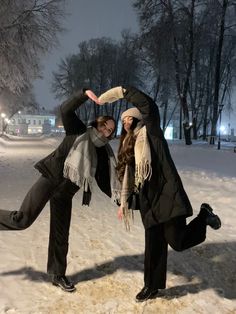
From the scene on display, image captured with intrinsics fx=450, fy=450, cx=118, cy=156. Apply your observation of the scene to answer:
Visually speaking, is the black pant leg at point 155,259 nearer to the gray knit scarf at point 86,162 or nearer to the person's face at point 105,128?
the gray knit scarf at point 86,162

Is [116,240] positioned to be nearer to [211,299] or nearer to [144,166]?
[211,299]

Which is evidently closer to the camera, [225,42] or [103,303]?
[103,303]

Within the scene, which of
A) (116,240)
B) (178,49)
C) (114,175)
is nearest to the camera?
(114,175)

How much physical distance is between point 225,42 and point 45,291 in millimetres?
39544

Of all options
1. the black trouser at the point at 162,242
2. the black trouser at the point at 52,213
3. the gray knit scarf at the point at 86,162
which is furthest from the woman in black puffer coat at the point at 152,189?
the black trouser at the point at 52,213

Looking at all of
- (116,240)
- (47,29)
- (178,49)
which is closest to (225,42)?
(178,49)

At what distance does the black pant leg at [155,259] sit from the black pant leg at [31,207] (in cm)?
109

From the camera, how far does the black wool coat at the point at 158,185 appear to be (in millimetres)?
4277

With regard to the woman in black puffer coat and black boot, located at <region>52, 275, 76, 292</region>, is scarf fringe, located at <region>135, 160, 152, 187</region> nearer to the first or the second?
the woman in black puffer coat

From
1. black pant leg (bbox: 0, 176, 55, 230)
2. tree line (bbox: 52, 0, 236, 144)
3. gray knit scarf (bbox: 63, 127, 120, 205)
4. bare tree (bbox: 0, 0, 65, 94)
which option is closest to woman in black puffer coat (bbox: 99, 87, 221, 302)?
gray knit scarf (bbox: 63, 127, 120, 205)

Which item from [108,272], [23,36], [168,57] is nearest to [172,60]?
[168,57]

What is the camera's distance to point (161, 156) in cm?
433

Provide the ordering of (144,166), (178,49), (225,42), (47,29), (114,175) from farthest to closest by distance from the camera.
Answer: (225,42) → (178,49) → (47,29) → (114,175) → (144,166)

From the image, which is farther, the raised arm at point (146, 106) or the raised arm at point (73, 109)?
the raised arm at point (73, 109)
